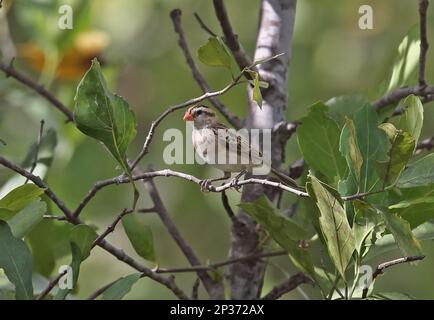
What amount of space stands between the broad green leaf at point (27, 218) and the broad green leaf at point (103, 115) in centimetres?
24

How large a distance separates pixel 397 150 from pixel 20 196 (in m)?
0.75

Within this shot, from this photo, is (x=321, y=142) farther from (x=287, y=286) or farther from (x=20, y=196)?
(x=20, y=196)

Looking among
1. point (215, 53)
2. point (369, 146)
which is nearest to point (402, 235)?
point (369, 146)

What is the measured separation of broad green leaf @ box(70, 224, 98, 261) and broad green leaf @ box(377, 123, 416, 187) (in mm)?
600

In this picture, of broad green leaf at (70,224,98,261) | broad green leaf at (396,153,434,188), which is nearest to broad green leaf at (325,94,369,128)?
broad green leaf at (396,153,434,188)

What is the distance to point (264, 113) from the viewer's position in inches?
86.4

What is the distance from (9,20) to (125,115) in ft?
9.03

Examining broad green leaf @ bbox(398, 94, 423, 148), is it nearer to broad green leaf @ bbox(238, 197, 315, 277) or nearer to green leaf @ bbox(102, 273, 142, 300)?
broad green leaf @ bbox(238, 197, 315, 277)

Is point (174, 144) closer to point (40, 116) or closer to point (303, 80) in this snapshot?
point (40, 116)

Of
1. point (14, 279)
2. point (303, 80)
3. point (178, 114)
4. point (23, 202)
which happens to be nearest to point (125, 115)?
point (23, 202)

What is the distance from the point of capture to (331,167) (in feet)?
6.26

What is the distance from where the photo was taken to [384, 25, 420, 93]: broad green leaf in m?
2.22

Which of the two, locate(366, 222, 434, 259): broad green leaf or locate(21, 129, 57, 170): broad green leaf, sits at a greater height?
locate(21, 129, 57, 170): broad green leaf

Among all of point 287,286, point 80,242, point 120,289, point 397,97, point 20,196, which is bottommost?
point 287,286
